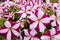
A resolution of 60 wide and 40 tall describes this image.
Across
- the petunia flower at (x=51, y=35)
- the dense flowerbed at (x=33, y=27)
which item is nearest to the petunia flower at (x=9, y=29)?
the dense flowerbed at (x=33, y=27)

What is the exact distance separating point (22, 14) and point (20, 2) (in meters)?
0.25

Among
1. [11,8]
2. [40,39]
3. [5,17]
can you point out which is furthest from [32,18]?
A: [11,8]

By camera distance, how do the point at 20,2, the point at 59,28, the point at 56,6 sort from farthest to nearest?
the point at 20,2 → the point at 56,6 → the point at 59,28

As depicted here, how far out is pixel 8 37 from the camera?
763 millimetres

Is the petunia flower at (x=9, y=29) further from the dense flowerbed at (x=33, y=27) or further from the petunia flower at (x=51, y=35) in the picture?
the petunia flower at (x=51, y=35)

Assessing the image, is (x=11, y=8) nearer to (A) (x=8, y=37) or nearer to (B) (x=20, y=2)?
(B) (x=20, y=2)

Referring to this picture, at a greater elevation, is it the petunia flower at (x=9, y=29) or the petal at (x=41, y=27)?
the petal at (x=41, y=27)

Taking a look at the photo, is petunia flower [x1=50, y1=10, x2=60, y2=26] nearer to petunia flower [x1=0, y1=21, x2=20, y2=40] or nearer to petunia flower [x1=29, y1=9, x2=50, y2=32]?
petunia flower [x1=29, y1=9, x2=50, y2=32]

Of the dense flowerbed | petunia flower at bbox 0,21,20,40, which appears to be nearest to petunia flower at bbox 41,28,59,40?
the dense flowerbed

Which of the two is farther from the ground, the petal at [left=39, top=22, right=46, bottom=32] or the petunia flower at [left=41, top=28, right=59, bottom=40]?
the petal at [left=39, top=22, right=46, bottom=32]

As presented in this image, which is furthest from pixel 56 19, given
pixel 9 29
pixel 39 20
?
pixel 9 29

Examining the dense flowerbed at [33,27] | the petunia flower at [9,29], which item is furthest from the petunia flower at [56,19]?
the petunia flower at [9,29]

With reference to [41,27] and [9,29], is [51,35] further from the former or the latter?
[9,29]

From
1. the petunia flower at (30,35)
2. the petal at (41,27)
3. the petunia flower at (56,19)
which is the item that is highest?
the petunia flower at (56,19)
